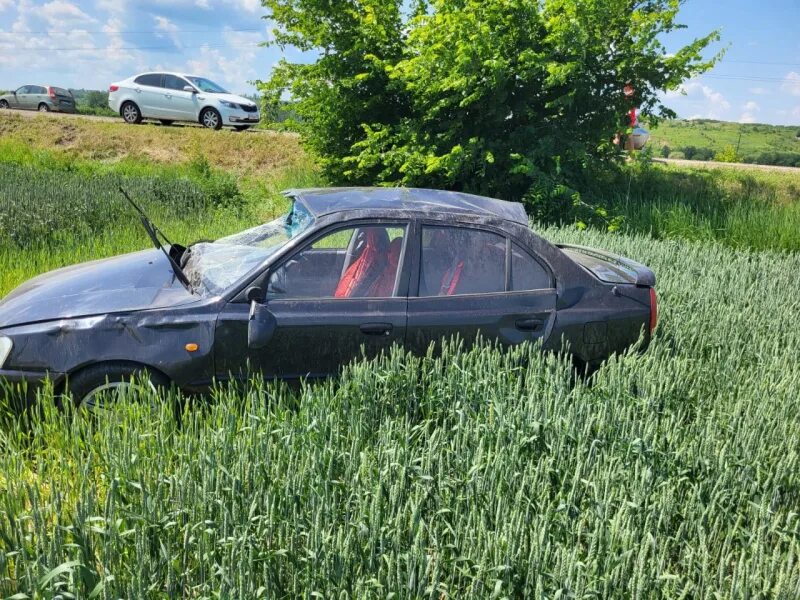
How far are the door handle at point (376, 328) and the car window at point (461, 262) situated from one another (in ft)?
1.12

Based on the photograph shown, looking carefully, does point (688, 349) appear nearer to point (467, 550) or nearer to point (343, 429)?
point (343, 429)

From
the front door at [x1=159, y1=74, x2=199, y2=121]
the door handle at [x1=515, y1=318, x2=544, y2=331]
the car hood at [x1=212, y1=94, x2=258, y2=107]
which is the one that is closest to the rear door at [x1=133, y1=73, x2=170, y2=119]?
the front door at [x1=159, y1=74, x2=199, y2=121]

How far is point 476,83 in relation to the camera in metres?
12.4

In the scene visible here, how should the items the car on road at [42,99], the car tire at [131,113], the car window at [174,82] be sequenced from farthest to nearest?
the car on road at [42,99], the car tire at [131,113], the car window at [174,82]

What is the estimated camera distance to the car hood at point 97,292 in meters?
4.24

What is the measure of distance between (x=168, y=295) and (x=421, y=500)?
8.21ft

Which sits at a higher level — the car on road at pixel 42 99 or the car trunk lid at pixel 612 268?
the car on road at pixel 42 99

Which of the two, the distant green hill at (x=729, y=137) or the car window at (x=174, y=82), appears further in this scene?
the distant green hill at (x=729, y=137)

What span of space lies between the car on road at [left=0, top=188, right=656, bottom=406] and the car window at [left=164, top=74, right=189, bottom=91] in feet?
61.2

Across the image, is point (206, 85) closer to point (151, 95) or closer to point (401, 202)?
point (151, 95)

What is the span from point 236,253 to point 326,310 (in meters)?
0.87

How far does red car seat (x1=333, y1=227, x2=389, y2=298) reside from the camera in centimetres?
454

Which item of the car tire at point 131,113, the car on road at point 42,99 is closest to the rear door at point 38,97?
the car on road at point 42,99

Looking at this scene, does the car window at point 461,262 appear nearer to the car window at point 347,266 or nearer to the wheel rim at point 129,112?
the car window at point 347,266
